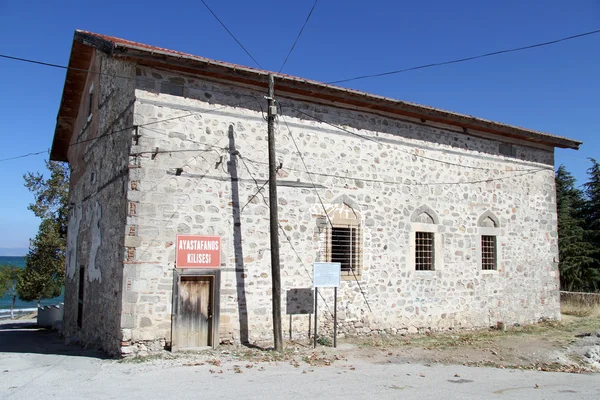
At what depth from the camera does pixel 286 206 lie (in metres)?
11.6

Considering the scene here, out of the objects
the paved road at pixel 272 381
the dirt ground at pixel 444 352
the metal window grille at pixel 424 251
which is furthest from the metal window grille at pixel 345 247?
the paved road at pixel 272 381

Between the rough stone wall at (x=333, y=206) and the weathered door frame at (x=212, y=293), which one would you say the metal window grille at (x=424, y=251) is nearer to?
the rough stone wall at (x=333, y=206)

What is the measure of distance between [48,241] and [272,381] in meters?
23.8

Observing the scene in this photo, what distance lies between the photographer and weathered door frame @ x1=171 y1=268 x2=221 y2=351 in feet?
32.7

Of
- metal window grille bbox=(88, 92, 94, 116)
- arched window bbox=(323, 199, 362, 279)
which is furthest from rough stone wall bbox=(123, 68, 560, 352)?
metal window grille bbox=(88, 92, 94, 116)

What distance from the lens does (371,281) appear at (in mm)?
Result: 12555

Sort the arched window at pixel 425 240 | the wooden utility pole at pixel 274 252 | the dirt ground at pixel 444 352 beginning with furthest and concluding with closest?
the arched window at pixel 425 240, the wooden utility pole at pixel 274 252, the dirt ground at pixel 444 352

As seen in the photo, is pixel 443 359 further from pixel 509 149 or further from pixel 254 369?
pixel 509 149

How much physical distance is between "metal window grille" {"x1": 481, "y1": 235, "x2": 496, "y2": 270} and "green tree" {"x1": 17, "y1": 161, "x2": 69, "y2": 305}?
72.6 ft

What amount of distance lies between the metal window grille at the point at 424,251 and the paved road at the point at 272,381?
13.6 feet

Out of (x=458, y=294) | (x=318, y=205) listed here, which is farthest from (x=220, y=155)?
(x=458, y=294)

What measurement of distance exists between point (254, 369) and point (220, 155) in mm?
4487

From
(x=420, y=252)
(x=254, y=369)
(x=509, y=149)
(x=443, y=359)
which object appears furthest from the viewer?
(x=509, y=149)

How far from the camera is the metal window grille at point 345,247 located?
12172mm
